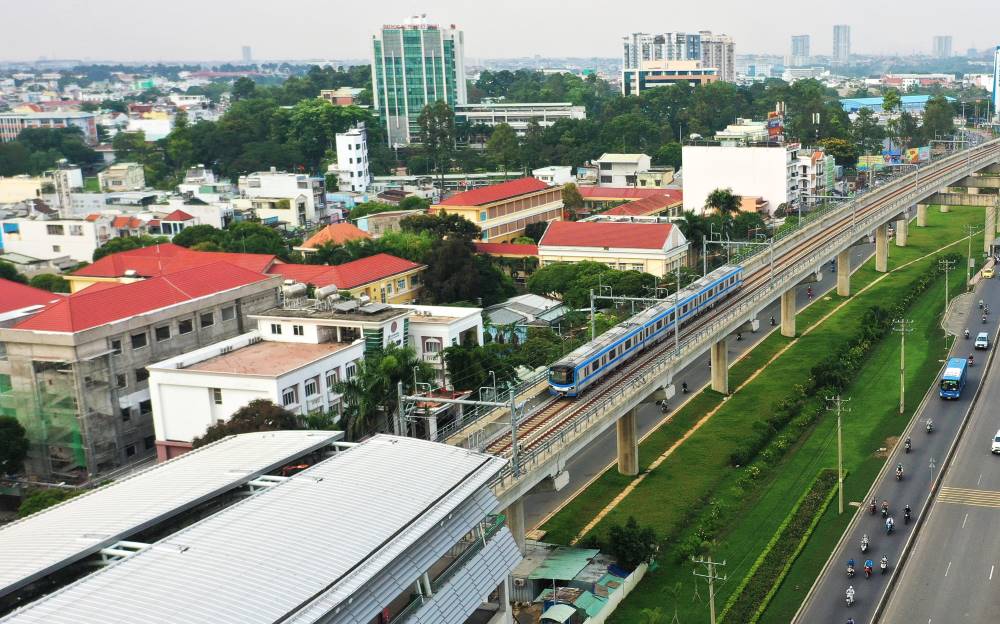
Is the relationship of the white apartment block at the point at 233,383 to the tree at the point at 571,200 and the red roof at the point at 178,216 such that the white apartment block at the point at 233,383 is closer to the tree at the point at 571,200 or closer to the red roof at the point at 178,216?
the red roof at the point at 178,216


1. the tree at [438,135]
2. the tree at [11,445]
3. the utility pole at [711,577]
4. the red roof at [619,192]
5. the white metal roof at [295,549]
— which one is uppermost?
the tree at [438,135]

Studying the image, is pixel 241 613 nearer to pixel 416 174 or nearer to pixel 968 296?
pixel 968 296

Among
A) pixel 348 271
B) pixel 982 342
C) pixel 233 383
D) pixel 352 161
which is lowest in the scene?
pixel 982 342

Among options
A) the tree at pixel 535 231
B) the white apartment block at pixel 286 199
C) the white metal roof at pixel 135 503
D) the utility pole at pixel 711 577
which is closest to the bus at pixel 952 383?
the utility pole at pixel 711 577

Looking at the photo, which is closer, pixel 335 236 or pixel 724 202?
pixel 335 236

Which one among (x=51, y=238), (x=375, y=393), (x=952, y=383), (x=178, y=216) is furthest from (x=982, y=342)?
(x=51, y=238)

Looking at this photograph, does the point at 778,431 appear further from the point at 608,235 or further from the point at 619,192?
the point at 619,192

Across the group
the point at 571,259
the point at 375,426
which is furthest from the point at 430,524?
the point at 571,259

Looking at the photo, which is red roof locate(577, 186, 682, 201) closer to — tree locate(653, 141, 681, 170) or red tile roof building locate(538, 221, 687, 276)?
tree locate(653, 141, 681, 170)
